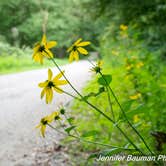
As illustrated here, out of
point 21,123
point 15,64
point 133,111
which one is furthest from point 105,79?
point 15,64

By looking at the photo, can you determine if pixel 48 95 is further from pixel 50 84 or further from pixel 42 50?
pixel 42 50

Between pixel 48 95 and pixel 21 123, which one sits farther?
pixel 21 123

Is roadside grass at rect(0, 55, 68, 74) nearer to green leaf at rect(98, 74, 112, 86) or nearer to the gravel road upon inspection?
the gravel road

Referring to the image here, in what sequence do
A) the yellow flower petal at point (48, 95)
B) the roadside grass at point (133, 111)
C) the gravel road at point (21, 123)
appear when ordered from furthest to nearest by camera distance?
the gravel road at point (21, 123), the roadside grass at point (133, 111), the yellow flower petal at point (48, 95)

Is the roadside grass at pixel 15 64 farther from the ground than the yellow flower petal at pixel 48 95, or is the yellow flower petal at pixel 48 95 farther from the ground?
the yellow flower petal at pixel 48 95

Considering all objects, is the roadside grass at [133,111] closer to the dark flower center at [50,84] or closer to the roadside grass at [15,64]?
the dark flower center at [50,84]

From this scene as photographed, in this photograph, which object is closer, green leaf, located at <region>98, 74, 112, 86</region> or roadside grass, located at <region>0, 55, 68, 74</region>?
green leaf, located at <region>98, 74, 112, 86</region>

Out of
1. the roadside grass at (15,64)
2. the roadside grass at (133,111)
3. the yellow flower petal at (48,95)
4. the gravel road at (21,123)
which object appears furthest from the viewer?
the roadside grass at (15,64)

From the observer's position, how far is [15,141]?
10.9 ft

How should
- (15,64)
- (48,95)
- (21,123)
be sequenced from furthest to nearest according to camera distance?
1. (15,64)
2. (21,123)
3. (48,95)

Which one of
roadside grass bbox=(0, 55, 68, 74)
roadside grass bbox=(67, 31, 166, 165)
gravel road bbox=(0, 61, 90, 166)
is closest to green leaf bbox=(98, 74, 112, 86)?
roadside grass bbox=(67, 31, 166, 165)

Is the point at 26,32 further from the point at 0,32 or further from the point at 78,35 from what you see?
the point at 78,35

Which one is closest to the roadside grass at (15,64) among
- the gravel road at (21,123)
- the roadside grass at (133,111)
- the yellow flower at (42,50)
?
the gravel road at (21,123)

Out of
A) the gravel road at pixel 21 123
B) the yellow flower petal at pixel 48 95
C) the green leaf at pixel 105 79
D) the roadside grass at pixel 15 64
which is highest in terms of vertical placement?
the green leaf at pixel 105 79
